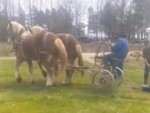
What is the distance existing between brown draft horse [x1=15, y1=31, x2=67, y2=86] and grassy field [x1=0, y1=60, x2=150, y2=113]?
66cm

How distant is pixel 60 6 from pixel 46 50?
52.2 m

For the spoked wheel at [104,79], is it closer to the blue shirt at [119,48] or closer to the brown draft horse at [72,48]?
the blue shirt at [119,48]

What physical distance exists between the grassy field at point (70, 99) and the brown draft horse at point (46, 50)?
66 centimetres

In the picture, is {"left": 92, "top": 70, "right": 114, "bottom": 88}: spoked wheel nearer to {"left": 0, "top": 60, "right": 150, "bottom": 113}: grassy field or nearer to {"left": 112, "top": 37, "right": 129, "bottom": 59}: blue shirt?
{"left": 0, "top": 60, "right": 150, "bottom": 113}: grassy field

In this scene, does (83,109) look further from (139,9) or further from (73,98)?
(139,9)

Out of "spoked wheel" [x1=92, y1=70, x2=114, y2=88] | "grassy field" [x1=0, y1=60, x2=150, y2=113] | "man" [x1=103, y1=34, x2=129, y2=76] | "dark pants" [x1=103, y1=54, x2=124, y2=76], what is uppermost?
"man" [x1=103, y1=34, x2=129, y2=76]

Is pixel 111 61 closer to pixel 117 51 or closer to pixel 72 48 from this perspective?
pixel 117 51

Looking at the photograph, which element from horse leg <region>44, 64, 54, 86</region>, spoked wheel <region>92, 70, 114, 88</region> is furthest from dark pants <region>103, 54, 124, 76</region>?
horse leg <region>44, 64, 54, 86</region>

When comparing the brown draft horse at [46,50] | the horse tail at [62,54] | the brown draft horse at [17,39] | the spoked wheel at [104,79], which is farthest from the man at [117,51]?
the brown draft horse at [17,39]

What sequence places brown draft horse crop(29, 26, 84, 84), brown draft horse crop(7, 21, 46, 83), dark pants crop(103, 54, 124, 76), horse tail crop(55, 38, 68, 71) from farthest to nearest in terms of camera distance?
brown draft horse crop(7, 21, 46, 83), brown draft horse crop(29, 26, 84, 84), dark pants crop(103, 54, 124, 76), horse tail crop(55, 38, 68, 71)

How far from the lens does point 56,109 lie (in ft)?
27.7

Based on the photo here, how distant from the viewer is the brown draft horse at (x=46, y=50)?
10.9 meters

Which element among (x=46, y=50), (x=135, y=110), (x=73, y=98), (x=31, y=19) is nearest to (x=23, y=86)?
(x=46, y=50)

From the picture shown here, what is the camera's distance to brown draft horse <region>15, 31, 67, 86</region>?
10.9m
